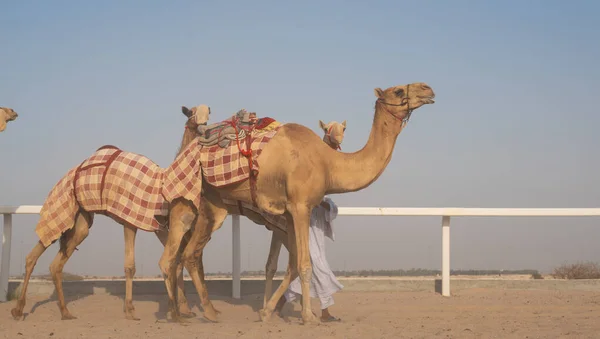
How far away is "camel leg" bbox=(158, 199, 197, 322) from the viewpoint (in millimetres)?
9680

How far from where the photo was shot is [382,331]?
853cm

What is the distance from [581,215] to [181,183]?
6.66 meters

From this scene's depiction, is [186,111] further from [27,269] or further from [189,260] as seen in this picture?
[27,269]

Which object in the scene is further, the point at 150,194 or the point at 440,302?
the point at 440,302

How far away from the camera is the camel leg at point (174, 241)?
9680mm

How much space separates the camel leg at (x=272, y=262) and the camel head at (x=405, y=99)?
7.18ft

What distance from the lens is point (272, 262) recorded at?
1049cm

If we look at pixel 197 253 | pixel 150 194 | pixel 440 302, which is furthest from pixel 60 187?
pixel 440 302

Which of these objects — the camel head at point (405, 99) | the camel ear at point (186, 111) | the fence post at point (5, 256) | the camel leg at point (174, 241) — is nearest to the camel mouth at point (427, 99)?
the camel head at point (405, 99)

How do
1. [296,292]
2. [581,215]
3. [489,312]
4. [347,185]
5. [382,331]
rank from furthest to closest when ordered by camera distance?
[581,215] → [489,312] → [296,292] → [347,185] → [382,331]

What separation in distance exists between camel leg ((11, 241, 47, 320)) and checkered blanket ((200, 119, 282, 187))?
94.1 inches

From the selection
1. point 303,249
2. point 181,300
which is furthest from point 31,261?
point 303,249

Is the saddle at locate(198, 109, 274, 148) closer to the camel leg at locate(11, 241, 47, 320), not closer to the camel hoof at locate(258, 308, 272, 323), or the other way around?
the camel hoof at locate(258, 308, 272, 323)

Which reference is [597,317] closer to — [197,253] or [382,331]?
[382,331]
